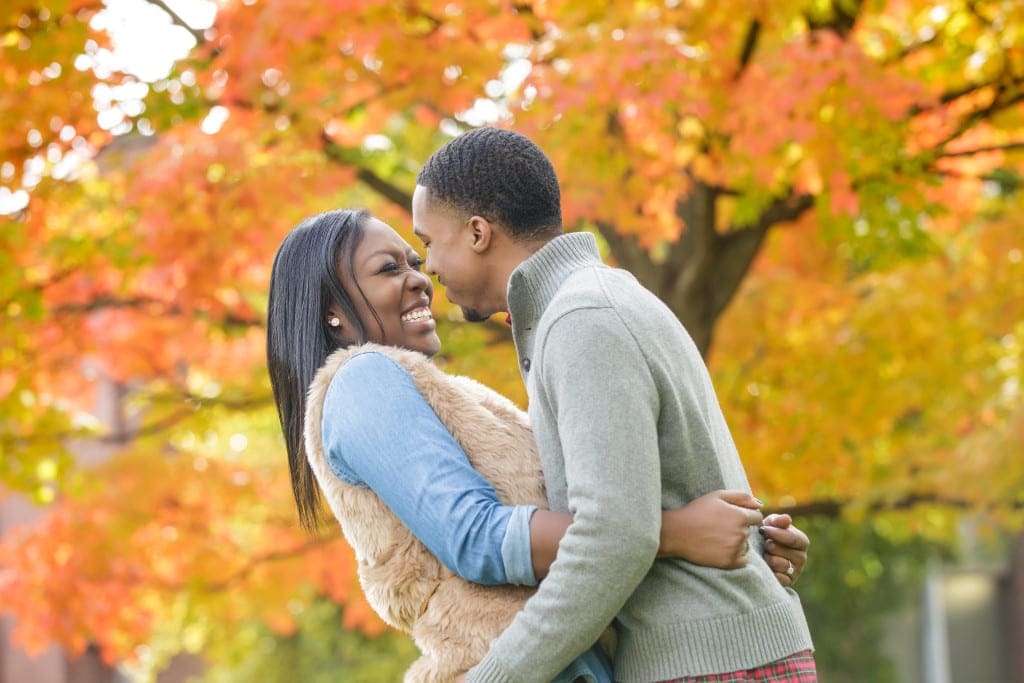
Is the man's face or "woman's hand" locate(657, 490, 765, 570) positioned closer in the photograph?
"woman's hand" locate(657, 490, 765, 570)

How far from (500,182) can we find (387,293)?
0.40 meters

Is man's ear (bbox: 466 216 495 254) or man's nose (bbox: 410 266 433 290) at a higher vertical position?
man's ear (bbox: 466 216 495 254)

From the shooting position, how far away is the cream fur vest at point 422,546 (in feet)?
6.89

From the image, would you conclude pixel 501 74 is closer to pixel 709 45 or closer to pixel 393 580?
pixel 709 45

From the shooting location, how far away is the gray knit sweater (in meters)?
1.91

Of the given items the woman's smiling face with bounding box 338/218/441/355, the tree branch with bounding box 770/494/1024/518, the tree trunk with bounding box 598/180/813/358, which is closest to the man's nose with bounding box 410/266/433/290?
the woman's smiling face with bounding box 338/218/441/355

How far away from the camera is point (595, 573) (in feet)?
6.25

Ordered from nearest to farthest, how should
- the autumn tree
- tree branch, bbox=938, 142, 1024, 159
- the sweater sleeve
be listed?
the sweater sleeve
the autumn tree
tree branch, bbox=938, 142, 1024, 159

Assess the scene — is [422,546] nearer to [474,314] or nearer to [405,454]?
[405,454]

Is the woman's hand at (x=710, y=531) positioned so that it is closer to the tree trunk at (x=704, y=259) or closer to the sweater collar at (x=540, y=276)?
the sweater collar at (x=540, y=276)

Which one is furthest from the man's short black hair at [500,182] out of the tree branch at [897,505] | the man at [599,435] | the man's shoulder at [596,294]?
the tree branch at [897,505]

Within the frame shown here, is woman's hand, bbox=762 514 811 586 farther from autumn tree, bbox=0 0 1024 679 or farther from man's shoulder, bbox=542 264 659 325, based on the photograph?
autumn tree, bbox=0 0 1024 679

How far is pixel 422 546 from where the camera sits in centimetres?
216

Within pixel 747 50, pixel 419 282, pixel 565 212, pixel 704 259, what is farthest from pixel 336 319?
pixel 704 259
